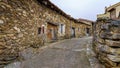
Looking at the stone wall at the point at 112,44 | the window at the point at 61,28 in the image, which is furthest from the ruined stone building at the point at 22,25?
the stone wall at the point at 112,44

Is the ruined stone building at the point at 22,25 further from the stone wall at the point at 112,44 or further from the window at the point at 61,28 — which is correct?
the stone wall at the point at 112,44

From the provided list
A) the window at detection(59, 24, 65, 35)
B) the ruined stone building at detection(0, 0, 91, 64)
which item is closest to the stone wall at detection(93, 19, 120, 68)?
the ruined stone building at detection(0, 0, 91, 64)

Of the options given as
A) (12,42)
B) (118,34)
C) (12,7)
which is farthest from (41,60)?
(118,34)

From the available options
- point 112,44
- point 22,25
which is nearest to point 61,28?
point 22,25

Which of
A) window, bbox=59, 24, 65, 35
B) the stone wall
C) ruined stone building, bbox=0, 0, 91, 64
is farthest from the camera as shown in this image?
window, bbox=59, 24, 65, 35

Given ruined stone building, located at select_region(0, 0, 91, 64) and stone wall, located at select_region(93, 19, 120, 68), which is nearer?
stone wall, located at select_region(93, 19, 120, 68)

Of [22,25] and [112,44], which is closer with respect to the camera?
[112,44]

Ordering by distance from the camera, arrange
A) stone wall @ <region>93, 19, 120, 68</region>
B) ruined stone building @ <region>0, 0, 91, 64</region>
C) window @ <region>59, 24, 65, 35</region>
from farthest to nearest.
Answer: window @ <region>59, 24, 65, 35</region>, ruined stone building @ <region>0, 0, 91, 64</region>, stone wall @ <region>93, 19, 120, 68</region>

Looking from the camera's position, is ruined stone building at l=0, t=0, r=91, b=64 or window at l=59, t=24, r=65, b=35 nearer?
ruined stone building at l=0, t=0, r=91, b=64

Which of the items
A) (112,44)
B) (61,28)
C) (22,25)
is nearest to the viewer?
(112,44)

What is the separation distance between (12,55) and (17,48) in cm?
45

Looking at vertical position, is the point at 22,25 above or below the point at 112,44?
above

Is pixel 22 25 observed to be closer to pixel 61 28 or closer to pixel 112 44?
pixel 112 44

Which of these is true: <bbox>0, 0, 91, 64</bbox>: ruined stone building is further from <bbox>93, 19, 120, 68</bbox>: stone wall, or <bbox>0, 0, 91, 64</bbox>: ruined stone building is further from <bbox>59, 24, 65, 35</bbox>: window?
<bbox>93, 19, 120, 68</bbox>: stone wall
